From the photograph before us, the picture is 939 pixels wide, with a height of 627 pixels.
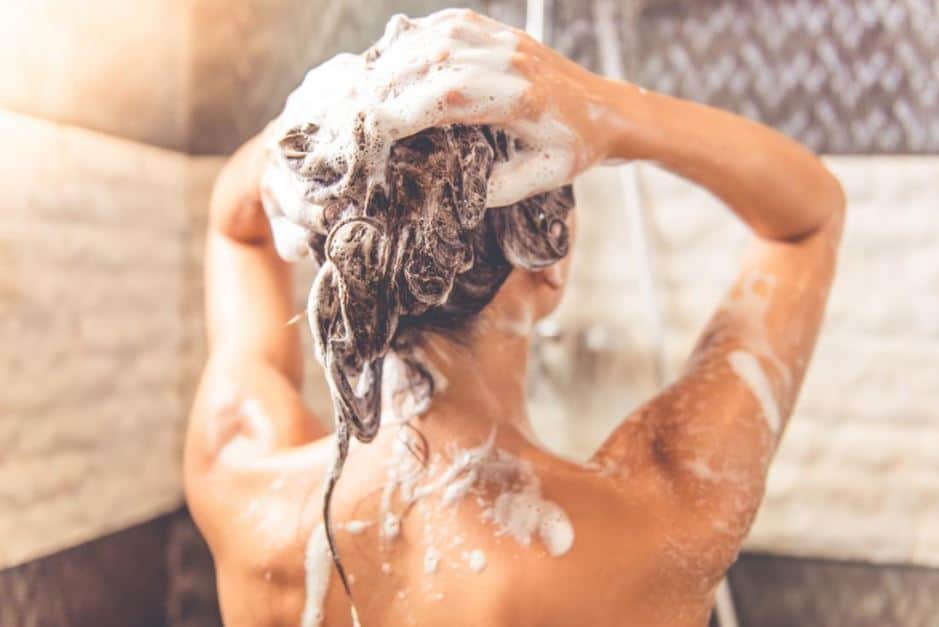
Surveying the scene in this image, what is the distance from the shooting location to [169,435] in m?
1.28

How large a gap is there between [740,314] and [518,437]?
247 mm

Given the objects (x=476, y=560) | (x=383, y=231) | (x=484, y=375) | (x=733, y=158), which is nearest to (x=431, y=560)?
Answer: (x=476, y=560)

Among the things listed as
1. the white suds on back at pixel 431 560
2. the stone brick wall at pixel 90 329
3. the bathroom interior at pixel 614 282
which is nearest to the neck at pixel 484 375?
the white suds on back at pixel 431 560

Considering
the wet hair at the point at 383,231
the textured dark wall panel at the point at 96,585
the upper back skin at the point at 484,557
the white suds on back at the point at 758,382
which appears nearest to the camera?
the wet hair at the point at 383,231

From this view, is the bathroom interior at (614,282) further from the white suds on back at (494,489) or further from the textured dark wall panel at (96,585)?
the white suds on back at (494,489)

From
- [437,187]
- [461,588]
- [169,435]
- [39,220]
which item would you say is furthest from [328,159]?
[169,435]

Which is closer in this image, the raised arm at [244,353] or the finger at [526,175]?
the finger at [526,175]

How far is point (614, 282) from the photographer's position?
1.24 meters

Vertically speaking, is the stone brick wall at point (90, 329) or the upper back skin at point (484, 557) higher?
the upper back skin at point (484, 557)

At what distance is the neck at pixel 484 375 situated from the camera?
30.3 inches

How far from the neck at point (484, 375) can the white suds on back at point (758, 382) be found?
0.19m

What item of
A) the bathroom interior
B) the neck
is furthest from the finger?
the bathroom interior

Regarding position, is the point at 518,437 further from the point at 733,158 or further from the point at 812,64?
the point at 812,64

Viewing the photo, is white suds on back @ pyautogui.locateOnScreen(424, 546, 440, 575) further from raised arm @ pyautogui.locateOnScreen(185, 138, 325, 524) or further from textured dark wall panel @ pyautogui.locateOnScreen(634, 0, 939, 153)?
textured dark wall panel @ pyautogui.locateOnScreen(634, 0, 939, 153)
